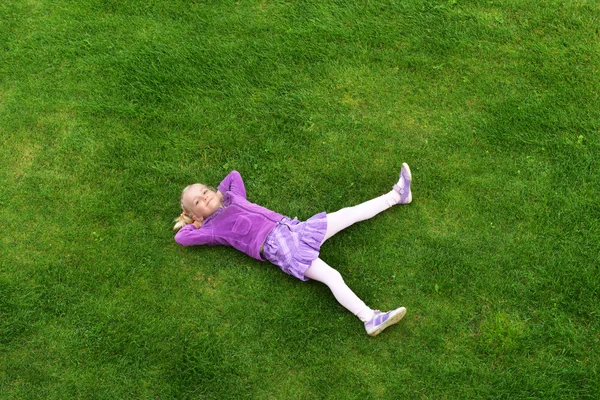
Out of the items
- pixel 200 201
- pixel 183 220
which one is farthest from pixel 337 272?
pixel 183 220

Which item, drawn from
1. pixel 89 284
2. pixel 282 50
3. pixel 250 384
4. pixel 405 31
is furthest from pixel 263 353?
pixel 405 31

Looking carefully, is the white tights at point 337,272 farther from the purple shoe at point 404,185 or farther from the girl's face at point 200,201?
the girl's face at point 200,201

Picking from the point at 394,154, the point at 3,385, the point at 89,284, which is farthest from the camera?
→ the point at 394,154

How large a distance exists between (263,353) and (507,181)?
2.76 m

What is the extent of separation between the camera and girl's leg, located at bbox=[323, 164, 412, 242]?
16.8 feet

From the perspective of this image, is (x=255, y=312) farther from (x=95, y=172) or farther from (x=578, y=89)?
(x=578, y=89)

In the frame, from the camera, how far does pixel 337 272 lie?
493 cm

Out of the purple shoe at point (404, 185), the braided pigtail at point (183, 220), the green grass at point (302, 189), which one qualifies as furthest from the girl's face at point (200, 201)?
the purple shoe at point (404, 185)

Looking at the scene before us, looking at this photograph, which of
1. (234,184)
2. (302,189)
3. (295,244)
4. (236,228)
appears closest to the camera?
(295,244)

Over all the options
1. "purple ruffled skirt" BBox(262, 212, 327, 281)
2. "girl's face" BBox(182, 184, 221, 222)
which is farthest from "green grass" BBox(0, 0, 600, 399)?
"girl's face" BBox(182, 184, 221, 222)

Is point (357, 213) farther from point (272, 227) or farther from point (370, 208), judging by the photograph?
point (272, 227)

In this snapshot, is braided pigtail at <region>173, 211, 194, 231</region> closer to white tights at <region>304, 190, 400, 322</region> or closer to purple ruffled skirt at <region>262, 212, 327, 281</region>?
purple ruffled skirt at <region>262, 212, 327, 281</region>

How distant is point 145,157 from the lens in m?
5.73

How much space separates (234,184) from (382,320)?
185 centimetres
